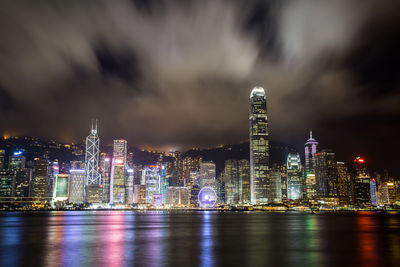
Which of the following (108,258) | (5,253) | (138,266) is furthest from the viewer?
(5,253)

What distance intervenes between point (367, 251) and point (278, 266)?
15050mm

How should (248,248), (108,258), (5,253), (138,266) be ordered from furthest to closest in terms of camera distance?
(248,248) → (5,253) → (108,258) → (138,266)

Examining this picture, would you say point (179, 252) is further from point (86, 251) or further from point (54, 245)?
point (54, 245)

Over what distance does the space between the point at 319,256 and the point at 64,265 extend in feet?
78.6

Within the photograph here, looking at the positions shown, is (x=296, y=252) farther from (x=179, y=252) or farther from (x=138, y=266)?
(x=138, y=266)

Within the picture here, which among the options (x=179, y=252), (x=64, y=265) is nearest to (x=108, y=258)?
(x=64, y=265)

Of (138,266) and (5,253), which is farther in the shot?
(5,253)

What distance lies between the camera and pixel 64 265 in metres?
31.7

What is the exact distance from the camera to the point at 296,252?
1603 inches

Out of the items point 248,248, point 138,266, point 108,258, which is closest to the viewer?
point 138,266

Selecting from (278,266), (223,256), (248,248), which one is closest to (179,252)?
(223,256)

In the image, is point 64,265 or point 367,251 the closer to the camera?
point 64,265

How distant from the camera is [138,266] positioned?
103ft

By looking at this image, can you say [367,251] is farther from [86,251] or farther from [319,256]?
[86,251]
